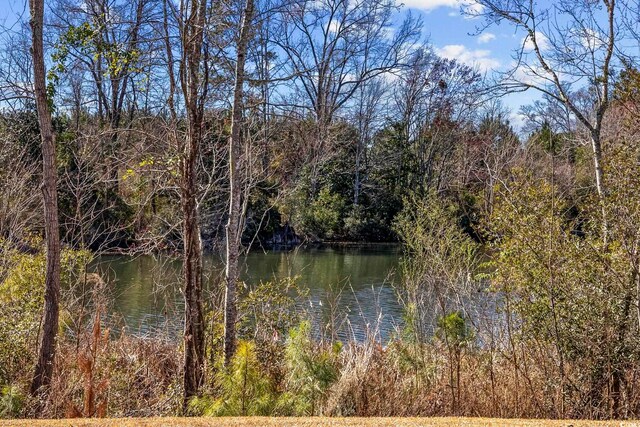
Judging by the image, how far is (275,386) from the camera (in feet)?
20.9

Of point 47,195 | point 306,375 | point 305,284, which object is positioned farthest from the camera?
point 305,284

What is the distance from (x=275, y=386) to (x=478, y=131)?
3096cm

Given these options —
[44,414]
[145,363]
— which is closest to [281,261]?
[145,363]

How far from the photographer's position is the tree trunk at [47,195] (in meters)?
6.84

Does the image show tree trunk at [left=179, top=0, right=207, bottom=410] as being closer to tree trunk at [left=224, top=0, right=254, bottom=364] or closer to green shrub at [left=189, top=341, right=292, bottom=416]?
tree trunk at [left=224, top=0, right=254, bottom=364]

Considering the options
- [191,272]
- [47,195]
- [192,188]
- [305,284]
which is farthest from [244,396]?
[305,284]

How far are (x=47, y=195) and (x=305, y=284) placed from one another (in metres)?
11.0

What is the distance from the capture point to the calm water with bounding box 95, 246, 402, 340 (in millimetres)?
8930

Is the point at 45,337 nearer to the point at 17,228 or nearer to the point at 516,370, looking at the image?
the point at 17,228

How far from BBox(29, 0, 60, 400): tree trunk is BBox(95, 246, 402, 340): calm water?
1106 mm

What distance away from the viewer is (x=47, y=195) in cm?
693

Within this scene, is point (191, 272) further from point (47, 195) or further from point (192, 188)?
point (47, 195)

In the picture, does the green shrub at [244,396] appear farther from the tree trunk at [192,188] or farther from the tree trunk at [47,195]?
the tree trunk at [47,195]

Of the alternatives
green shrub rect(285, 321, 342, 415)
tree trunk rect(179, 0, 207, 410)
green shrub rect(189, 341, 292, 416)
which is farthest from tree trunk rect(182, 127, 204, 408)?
green shrub rect(285, 321, 342, 415)
